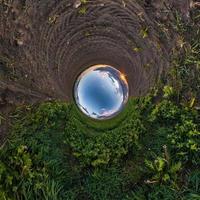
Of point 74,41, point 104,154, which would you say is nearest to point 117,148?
point 104,154

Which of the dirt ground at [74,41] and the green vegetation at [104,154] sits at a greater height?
the dirt ground at [74,41]

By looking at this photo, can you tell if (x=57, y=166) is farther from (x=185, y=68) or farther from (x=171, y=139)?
(x=185, y=68)

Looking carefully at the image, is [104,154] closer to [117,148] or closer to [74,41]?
[117,148]

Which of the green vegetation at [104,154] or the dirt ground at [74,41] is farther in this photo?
the dirt ground at [74,41]

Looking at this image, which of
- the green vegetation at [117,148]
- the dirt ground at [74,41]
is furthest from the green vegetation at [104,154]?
the dirt ground at [74,41]

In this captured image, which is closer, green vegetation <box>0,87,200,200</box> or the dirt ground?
green vegetation <box>0,87,200,200</box>

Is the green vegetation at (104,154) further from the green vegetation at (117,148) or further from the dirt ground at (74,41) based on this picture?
the dirt ground at (74,41)

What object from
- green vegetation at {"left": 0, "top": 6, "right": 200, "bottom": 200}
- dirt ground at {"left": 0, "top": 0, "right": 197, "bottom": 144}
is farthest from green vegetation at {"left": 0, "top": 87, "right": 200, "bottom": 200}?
dirt ground at {"left": 0, "top": 0, "right": 197, "bottom": 144}

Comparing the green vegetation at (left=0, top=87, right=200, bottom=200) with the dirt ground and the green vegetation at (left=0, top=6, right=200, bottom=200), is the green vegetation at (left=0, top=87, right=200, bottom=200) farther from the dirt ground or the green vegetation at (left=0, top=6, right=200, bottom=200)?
the dirt ground
